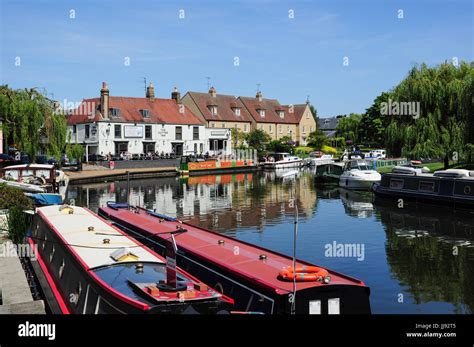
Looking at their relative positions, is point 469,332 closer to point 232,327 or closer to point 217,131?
point 232,327

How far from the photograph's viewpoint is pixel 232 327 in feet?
25.4

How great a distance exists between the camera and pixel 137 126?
72500mm

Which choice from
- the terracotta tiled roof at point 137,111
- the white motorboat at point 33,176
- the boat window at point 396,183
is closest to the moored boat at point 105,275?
the white motorboat at point 33,176

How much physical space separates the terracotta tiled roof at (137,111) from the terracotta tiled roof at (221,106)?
514 cm

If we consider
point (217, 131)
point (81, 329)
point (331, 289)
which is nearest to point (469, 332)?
point (331, 289)

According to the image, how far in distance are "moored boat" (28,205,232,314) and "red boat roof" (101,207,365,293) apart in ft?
4.11

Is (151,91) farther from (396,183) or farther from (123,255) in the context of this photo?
(123,255)

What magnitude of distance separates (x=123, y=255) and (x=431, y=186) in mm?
29340

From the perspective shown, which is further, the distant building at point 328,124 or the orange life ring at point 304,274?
the distant building at point 328,124

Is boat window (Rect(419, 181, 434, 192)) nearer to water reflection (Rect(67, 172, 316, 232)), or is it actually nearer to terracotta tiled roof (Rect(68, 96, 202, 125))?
water reflection (Rect(67, 172, 316, 232))

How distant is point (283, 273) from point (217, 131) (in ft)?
237

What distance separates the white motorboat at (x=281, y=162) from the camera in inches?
3091

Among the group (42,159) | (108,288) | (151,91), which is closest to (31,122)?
(42,159)

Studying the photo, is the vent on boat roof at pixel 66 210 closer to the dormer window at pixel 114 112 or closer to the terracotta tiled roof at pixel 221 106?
the dormer window at pixel 114 112
